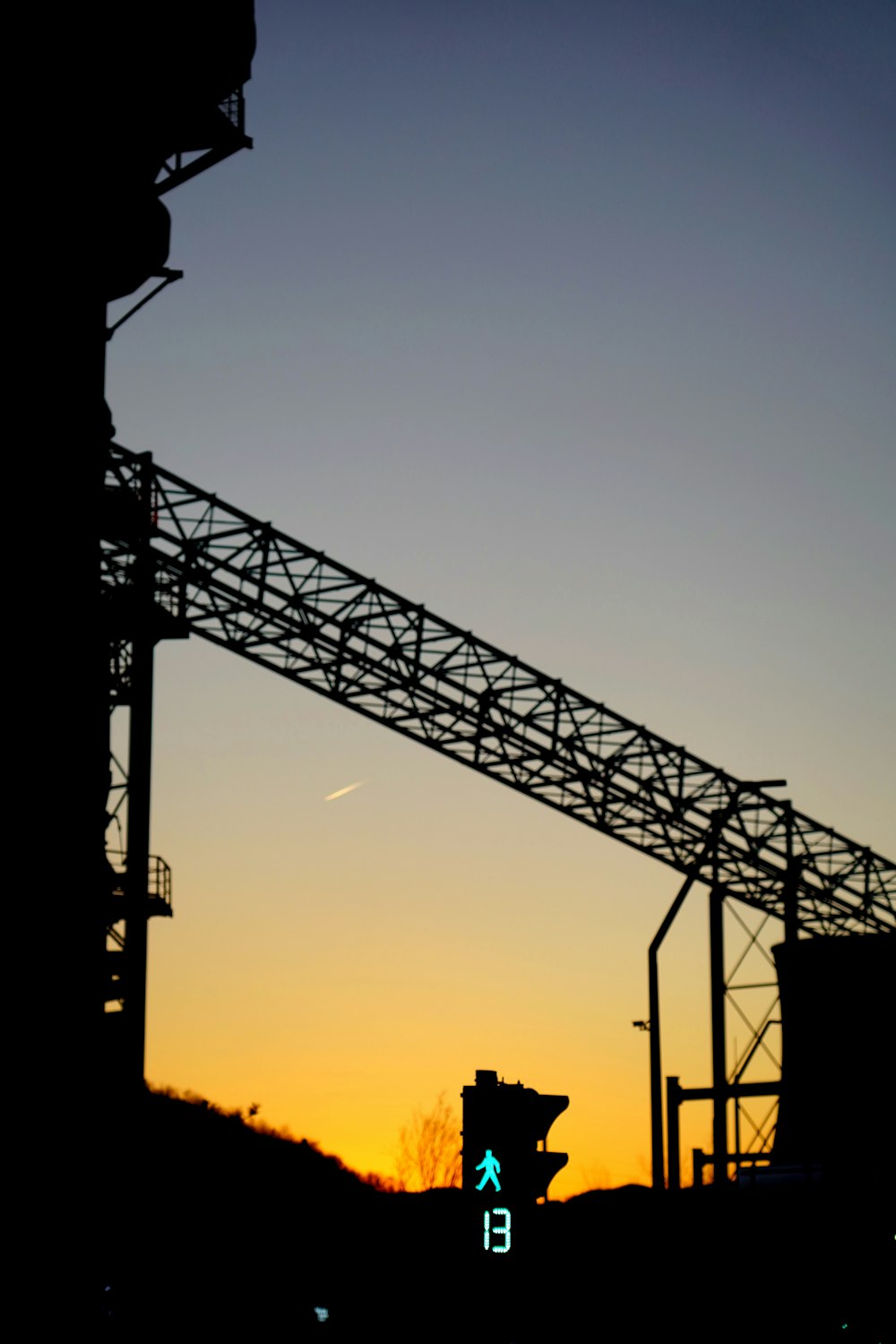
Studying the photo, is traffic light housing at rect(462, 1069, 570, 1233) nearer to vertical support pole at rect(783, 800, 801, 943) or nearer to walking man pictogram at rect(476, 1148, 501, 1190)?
walking man pictogram at rect(476, 1148, 501, 1190)

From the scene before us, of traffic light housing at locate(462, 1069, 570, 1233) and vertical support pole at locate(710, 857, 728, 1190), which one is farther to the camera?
vertical support pole at locate(710, 857, 728, 1190)

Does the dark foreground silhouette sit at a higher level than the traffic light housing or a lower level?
lower

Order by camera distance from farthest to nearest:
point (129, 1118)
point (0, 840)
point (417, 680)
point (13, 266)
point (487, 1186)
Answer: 1. point (417, 680)
2. point (129, 1118)
3. point (13, 266)
4. point (0, 840)
5. point (487, 1186)

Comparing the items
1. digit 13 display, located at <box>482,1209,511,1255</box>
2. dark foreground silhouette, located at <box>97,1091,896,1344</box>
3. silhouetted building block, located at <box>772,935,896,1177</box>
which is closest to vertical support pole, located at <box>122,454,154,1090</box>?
dark foreground silhouette, located at <box>97,1091,896,1344</box>

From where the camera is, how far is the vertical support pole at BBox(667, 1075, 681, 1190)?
34438 millimetres

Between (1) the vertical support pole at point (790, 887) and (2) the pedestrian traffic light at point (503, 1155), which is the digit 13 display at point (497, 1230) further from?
(1) the vertical support pole at point (790, 887)

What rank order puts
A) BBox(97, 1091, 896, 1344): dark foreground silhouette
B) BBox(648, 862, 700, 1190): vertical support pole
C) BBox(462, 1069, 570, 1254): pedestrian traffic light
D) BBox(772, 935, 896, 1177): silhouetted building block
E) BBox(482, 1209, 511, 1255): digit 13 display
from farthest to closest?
BBox(772, 935, 896, 1177): silhouetted building block, BBox(648, 862, 700, 1190): vertical support pole, BBox(97, 1091, 896, 1344): dark foreground silhouette, BBox(462, 1069, 570, 1254): pedestrian traffic light, BBox(482, 1209, 511, 1255): digit 13 display

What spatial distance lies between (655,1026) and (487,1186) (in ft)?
88.0

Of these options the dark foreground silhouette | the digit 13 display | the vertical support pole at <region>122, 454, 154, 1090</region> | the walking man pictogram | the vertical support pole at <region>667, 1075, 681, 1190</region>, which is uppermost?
the vertical support pole at <region>122, 454, 154, 1090</region>

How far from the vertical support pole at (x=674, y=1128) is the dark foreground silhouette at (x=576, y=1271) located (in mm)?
726

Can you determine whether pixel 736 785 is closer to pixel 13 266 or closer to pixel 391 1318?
pixel 391 1318

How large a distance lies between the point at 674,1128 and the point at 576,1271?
417 inches

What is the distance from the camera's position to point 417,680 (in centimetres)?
3316

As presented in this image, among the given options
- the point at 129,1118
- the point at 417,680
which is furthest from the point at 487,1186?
the point at 417,680
